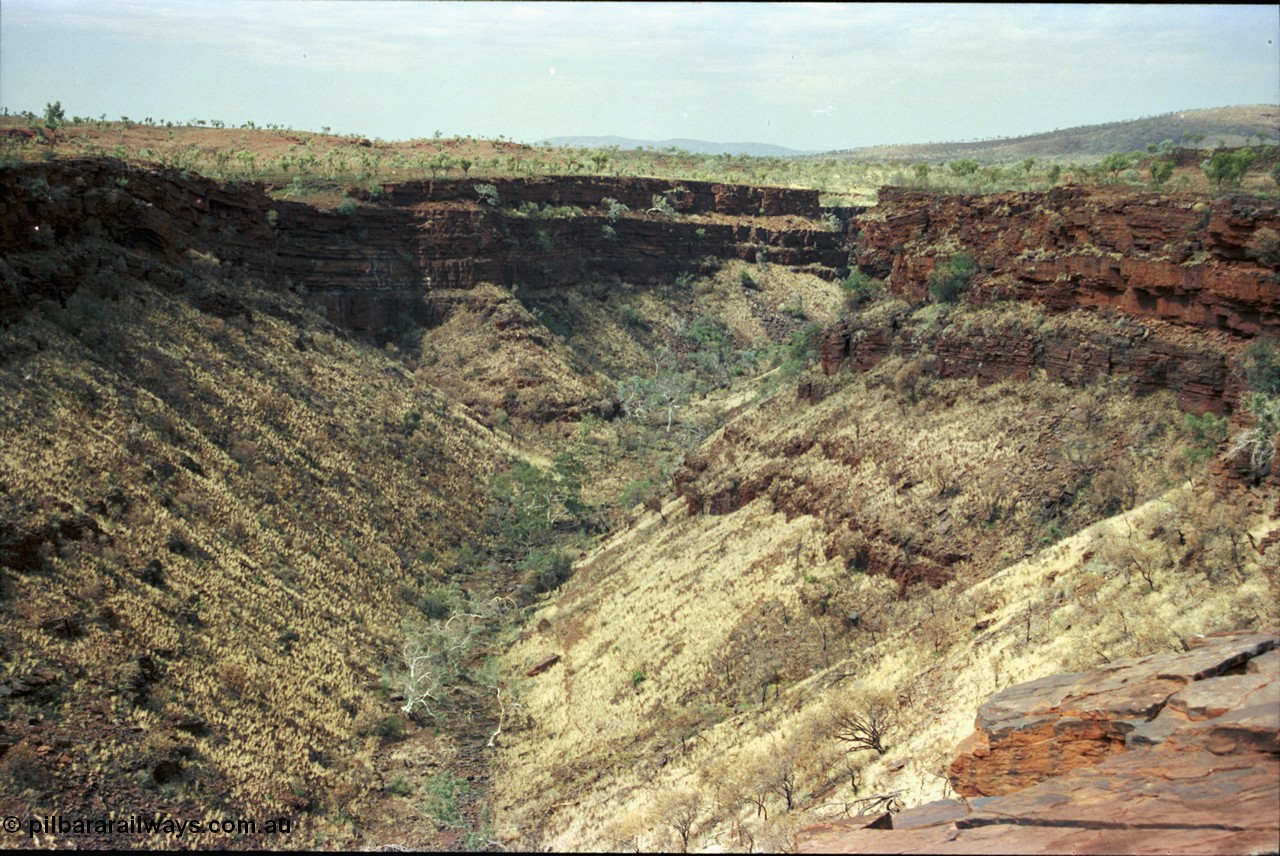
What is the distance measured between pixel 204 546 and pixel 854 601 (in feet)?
56.0

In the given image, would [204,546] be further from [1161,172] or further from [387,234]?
[387,234]

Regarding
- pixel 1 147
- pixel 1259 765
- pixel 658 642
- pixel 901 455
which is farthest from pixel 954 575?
pixel 1 147

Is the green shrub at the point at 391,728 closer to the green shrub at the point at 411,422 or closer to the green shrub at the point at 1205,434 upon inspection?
the green shrub at the point at 1205,434

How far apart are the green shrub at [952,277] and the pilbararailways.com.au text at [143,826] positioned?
22.6 metres

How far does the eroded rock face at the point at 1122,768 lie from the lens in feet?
36.4

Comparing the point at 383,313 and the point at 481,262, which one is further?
the point at 481,262

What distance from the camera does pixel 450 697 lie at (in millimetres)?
32469

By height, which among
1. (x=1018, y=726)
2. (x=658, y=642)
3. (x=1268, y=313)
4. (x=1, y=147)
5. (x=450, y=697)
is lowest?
(x=450, y=697)

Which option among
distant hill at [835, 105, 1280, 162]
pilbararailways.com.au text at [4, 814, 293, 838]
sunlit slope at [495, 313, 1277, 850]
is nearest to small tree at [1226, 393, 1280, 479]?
sunlit slope at [495, 313, 1277, 850]

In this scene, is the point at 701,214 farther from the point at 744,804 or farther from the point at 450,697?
the point at 744,804

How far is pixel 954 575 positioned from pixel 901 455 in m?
5.45

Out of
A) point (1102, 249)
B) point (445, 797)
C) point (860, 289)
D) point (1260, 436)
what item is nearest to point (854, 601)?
point (1260, 436)

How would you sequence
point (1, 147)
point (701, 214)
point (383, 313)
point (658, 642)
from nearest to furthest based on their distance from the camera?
point (658, 642), point (1, 147), point (383, 313), point (701, 214)

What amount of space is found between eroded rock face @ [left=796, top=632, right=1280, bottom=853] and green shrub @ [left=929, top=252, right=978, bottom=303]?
2084 centimetres
